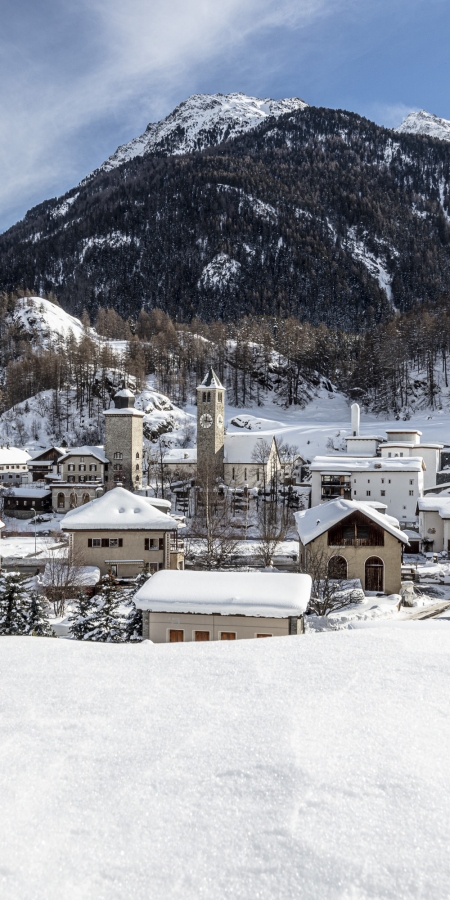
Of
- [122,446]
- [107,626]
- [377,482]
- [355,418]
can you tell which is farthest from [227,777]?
[355,418]

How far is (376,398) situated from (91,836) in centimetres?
8496

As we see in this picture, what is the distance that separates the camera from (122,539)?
29.0 m

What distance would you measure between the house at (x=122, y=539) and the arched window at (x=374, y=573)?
9.60 m

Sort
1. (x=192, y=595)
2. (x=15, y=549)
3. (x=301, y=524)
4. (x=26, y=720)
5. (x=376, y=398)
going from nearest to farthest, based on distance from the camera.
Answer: (x=26, y=720), (x=192, y=595), (x=301, y=524), (x=15, y=549), (x=376, y=398)

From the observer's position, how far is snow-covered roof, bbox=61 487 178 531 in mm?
28500

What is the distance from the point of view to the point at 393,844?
299cm

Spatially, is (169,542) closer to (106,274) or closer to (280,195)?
(106,274)

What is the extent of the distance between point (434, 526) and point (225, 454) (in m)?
24.6

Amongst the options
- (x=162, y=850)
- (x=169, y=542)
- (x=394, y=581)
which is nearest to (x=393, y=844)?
(x=162, y=850)

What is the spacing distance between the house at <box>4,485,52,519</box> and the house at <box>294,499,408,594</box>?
3190cm

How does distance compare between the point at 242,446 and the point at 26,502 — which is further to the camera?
the point at 242,446

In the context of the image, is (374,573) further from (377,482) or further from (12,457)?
(12,457)

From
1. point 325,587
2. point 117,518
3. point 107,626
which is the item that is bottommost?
point 325,587

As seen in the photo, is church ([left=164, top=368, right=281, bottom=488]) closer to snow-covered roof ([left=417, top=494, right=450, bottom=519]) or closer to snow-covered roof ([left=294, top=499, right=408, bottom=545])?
snow-covered roof ([left=417, top=494, right=450, bottom=519])
